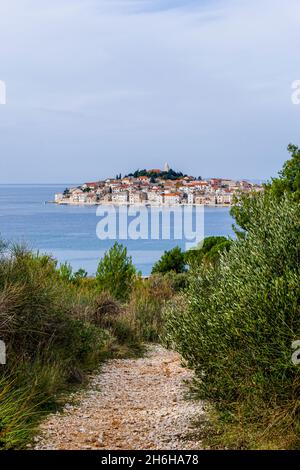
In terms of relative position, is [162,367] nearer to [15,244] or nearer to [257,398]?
[15,244]

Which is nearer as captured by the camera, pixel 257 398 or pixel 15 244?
pixel 257 398

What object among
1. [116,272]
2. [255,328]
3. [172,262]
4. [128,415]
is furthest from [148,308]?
[255,328]

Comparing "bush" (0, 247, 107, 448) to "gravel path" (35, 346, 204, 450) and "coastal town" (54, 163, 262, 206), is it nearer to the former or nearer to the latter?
"gravel path" (35, 346, 204, 450)

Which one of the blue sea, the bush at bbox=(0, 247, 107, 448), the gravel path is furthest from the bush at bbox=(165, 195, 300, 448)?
the blue sea

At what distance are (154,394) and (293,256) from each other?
3644 mm

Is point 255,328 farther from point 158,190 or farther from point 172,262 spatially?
point 158,190

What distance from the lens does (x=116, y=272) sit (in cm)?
1580

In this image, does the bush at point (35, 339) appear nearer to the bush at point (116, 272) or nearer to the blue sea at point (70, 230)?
the bush at point (116, 272)

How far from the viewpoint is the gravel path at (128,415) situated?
6258mm

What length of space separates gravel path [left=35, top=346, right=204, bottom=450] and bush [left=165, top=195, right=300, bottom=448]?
518 mm

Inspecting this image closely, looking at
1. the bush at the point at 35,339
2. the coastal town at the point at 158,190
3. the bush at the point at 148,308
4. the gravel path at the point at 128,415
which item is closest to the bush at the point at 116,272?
the bush at the point at 148,308

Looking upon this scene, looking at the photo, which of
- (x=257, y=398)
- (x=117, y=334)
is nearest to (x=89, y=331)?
(x=117, y=334)

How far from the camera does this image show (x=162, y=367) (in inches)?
416

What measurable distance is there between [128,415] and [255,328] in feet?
8.43
